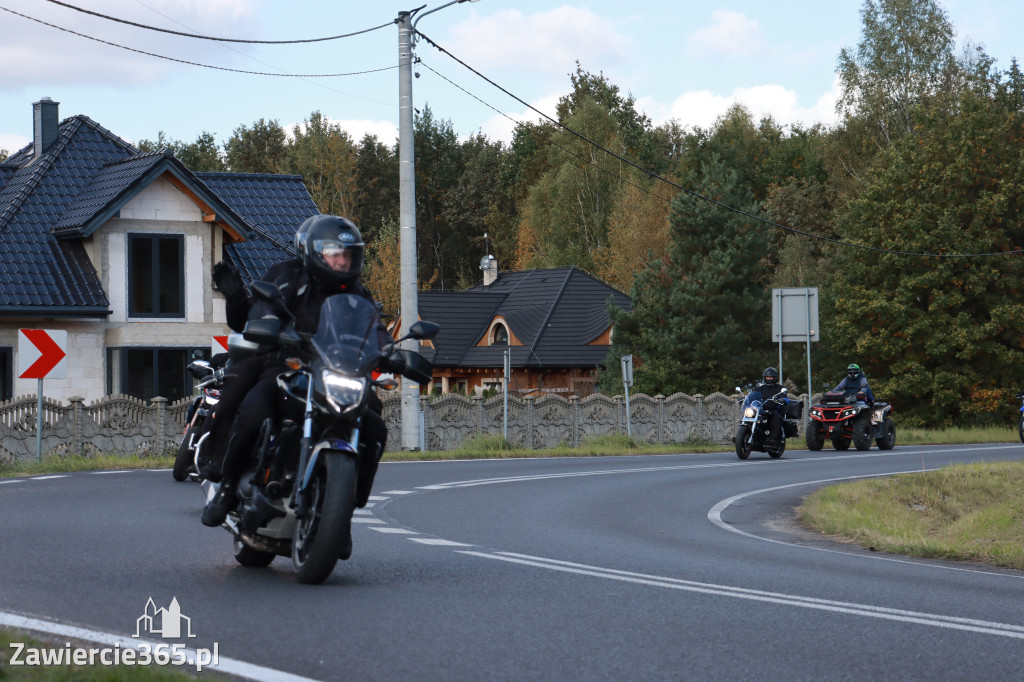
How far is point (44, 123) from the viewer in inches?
1361

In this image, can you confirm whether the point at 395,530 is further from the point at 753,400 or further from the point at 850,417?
the point at 850,417

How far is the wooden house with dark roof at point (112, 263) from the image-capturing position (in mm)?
30828

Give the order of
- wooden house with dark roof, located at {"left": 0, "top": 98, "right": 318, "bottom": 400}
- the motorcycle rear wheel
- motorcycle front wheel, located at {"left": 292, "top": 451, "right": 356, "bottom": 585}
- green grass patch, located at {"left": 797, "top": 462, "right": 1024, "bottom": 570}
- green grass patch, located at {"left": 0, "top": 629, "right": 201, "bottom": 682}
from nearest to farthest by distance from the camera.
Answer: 1. green grass patch, located at {"left": 0, "top": 629, "right": 201, "bottom": 682}
2. motorcycle front wheel, located at {"left": 292, "top": 451, "right": 356, "bottom": 585}
3. green grass patch, located at {"left": 797, "top": 462, "right": 1024, "bottom": 570}
4. the motorcycle rear wheel
5. wooden house with dark roof, located at {"left": 0, "top": 98, "right": 318, "bottom": 400}

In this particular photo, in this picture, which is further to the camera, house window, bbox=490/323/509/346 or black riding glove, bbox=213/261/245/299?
house window, bbox=490/323/509/346

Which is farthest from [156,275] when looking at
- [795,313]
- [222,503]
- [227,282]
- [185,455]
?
[222,503]

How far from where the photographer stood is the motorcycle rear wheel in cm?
1298

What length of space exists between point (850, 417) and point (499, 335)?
33.9 meters

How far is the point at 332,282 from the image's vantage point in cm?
809

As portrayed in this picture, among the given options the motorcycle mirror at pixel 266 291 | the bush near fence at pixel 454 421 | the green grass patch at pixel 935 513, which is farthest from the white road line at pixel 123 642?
the bush near fence at pixel 454 421

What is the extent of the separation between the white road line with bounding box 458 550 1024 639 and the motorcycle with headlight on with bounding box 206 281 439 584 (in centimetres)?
177

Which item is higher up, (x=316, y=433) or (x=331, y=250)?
(x=331, y=250)

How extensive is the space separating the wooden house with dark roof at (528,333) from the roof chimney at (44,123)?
25530 mm

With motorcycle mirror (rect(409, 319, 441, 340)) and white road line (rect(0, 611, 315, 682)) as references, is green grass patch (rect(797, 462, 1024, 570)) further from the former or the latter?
white road line (rect(0, 611, 315, 682))

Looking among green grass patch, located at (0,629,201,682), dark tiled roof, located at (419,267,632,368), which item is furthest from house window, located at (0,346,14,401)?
dark tiled roof, located at (419,267,632,368)
